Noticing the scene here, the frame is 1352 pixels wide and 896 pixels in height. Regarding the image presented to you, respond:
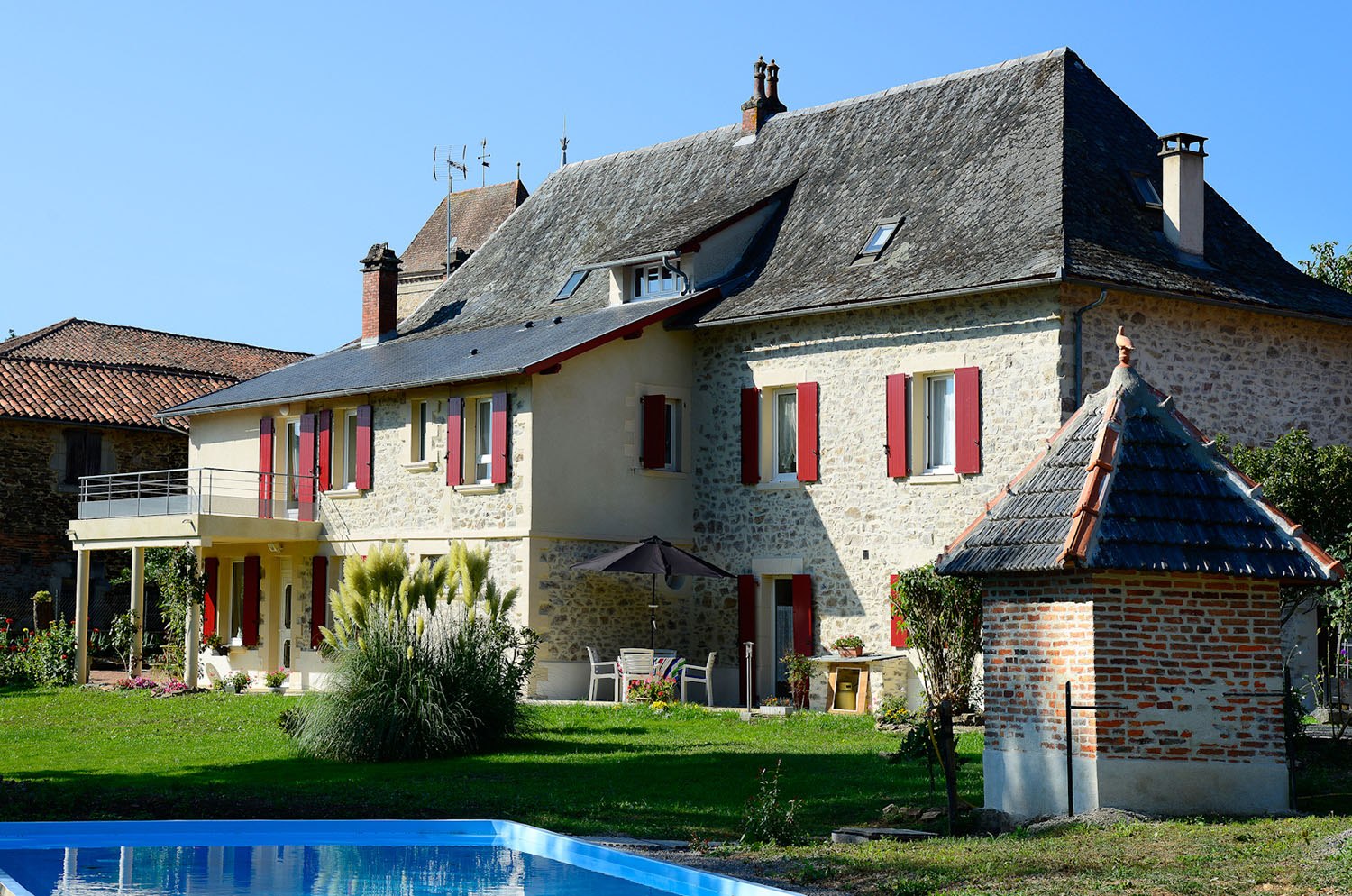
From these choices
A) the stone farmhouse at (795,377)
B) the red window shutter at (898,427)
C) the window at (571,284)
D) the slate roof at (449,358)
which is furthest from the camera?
the window at (571,284)

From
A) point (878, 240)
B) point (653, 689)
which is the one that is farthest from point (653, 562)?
point (878, 240)

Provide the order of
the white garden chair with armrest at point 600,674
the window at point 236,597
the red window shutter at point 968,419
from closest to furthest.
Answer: the red window shutter at point 968,419
the white garden chair with armrest at point 600,674
the window at point 236,597

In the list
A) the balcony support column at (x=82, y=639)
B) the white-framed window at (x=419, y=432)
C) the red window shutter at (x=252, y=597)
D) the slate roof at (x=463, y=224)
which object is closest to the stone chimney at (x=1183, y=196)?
the white-framed window at (x=419, y=432)

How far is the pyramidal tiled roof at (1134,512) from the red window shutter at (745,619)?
35.4ft

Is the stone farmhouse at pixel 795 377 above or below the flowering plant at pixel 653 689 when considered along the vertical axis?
above

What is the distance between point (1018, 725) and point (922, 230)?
11304 millimetres

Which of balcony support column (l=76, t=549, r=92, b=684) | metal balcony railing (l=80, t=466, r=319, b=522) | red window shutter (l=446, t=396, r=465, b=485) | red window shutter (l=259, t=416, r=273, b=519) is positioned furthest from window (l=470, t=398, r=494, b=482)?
balcony support column (l=76, t=549, r=92, b=684)

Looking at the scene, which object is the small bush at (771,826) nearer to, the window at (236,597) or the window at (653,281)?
the window at (653,281)

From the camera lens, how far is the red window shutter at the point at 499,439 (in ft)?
70.6

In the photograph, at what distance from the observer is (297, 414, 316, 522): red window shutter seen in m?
25.2

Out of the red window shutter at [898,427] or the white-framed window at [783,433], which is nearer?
the red window shutter at [898,427]

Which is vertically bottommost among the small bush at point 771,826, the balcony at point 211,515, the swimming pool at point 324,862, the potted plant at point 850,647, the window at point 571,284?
the swimming pool at point 324,862

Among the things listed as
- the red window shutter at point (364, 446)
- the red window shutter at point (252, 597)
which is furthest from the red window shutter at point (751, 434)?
the red window shutter at point (252, 597)

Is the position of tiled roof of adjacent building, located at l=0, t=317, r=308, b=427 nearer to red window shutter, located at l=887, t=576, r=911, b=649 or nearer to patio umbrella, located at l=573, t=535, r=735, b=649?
patio umbrella, located at l=573, t=535, r=735, b=649
